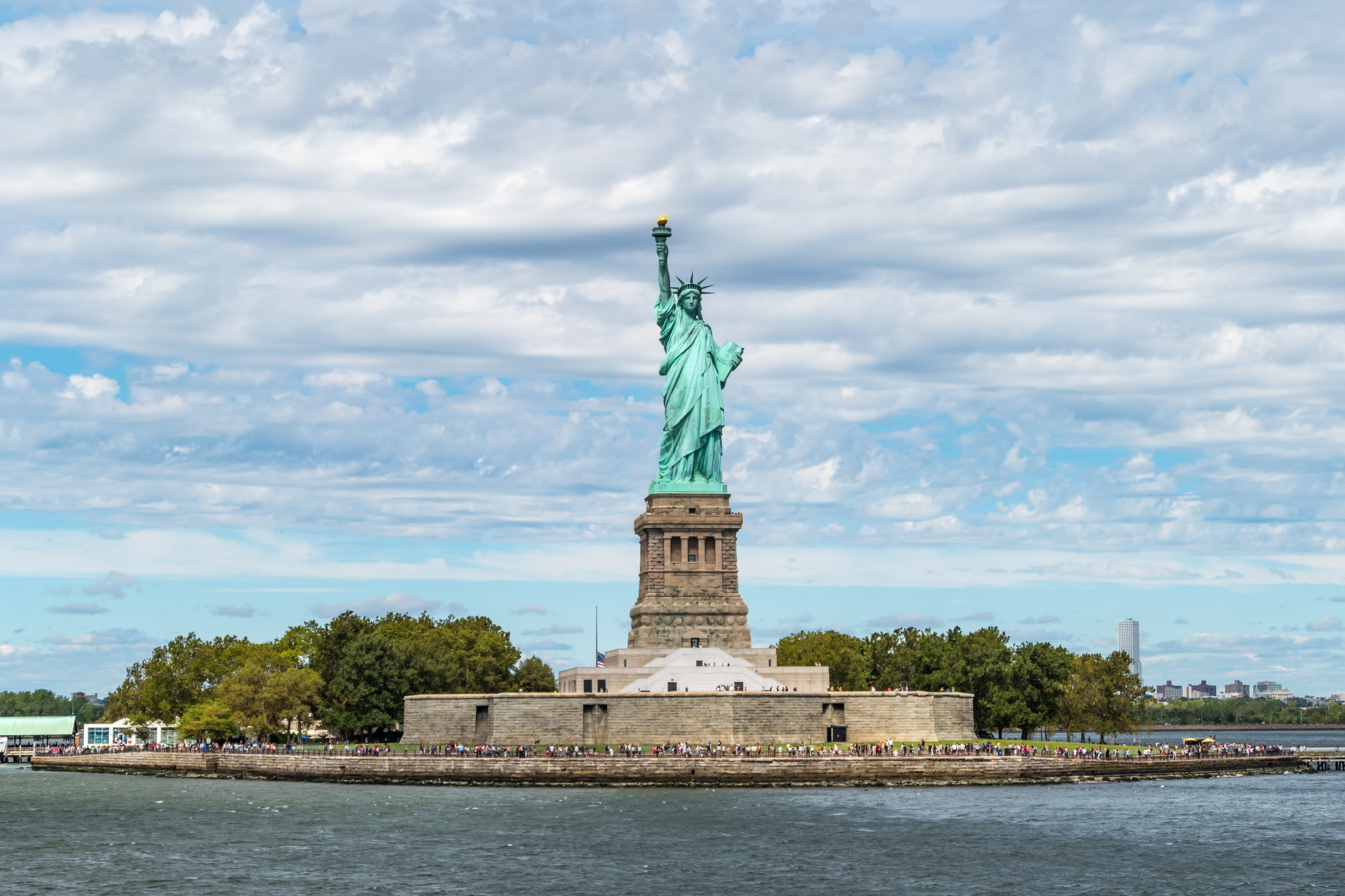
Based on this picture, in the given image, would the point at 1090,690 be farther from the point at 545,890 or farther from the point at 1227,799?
the point at 545,890

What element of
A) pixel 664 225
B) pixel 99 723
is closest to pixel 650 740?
pixel 664 225

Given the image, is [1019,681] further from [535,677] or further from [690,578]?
[535,677]

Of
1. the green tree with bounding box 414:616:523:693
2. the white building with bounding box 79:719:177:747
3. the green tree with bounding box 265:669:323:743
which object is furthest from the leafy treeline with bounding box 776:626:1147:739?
the white building with bounding box 79:719:177:747

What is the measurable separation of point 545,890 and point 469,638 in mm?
67731

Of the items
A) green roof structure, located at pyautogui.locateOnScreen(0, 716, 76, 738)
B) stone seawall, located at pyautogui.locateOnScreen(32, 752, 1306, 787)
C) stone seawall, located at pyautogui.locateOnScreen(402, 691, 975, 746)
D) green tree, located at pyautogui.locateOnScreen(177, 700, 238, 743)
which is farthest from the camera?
green roof structure, located at pyautogui.locateOnScreen(0, 716, 76, 738)

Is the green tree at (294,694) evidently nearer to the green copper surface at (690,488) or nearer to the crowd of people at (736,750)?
the crowd of people at (736,750)

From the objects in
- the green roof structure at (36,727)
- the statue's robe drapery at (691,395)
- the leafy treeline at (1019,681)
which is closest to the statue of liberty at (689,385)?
the statue's robe drapery at (691,395)

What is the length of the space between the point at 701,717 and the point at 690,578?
1582 centimetres

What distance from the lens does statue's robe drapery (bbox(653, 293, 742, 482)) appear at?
104438 mm

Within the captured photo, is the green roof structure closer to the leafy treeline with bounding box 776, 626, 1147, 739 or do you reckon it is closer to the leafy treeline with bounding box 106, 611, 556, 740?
the leafy treeline with bounding box 106, 611, 556, 740

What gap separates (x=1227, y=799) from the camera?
81688 millimetres

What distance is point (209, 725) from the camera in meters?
104

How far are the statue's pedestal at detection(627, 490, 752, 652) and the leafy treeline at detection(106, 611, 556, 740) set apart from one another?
1502cm

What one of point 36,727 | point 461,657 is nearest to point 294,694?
point 461,657
